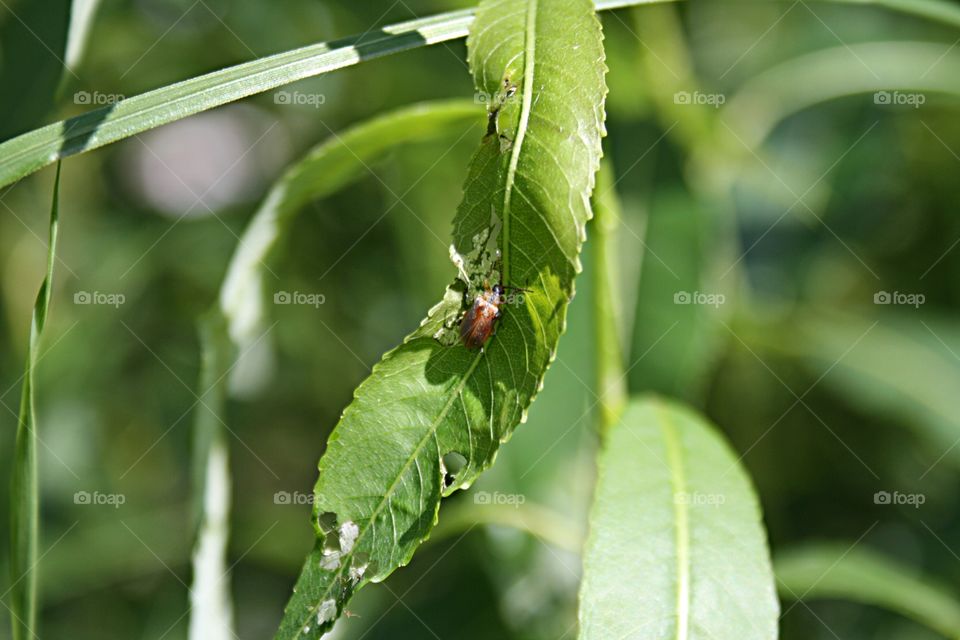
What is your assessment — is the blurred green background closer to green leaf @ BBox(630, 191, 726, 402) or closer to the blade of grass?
green leaf @ BBox(630, 191, 726, 402)

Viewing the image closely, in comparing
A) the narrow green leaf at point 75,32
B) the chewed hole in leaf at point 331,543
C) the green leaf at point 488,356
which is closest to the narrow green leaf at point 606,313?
the green leaf at point 488,356

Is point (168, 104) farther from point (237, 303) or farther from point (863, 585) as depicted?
point (863, 585)

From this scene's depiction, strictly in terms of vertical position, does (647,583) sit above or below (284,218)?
below

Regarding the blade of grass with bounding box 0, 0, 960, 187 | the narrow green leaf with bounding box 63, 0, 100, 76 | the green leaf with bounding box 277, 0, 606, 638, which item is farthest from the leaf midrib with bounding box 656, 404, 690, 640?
the narrow green leaf with bounding box 63, 0, 100, 76

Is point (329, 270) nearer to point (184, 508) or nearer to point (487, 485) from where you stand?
point (184, 508)

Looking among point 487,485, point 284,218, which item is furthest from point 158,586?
point 284,218

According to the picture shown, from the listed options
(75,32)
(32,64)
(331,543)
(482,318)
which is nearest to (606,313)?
(482,318)

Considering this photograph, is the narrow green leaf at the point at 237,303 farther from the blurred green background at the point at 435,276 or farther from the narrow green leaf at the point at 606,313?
the blurred green background at the point at 435,276
